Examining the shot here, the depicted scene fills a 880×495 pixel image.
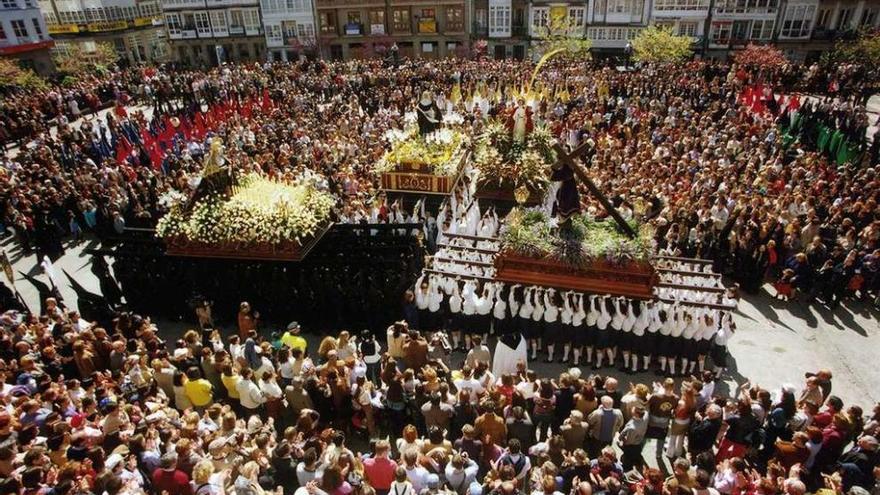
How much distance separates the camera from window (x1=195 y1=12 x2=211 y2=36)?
2064 inches

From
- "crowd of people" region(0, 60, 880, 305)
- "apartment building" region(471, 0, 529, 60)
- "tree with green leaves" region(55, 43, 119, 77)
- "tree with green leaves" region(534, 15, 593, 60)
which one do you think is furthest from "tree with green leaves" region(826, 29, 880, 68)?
"tree with green leaves" region(55, 43, 119, 77)

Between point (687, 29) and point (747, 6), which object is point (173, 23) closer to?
point (687, 29)

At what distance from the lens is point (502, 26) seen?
46.5 m

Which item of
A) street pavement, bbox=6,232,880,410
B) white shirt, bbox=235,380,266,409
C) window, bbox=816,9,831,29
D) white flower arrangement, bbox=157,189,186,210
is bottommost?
street pavement, bbox=6,232,880,410

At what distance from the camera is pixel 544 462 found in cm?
647

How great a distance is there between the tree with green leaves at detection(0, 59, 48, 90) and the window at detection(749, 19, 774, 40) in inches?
2025

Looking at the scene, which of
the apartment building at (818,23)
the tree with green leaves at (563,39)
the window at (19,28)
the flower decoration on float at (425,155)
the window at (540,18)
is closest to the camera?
the flower decoration on float at (425,155)

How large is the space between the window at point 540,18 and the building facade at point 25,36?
3924cm

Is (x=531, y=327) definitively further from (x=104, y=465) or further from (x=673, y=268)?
(x=104, y=465)

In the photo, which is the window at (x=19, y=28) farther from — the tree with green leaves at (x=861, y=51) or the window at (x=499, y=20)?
the tree with green leaves at (x=861, y=51)

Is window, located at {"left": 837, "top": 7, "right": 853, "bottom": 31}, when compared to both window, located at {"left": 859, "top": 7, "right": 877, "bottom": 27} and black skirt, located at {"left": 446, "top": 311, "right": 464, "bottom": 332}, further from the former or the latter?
black skirt, located at {"left": 446, "top": 311, "right": 464, "bottom": 332}

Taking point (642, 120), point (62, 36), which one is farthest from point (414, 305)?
point (62, 36)

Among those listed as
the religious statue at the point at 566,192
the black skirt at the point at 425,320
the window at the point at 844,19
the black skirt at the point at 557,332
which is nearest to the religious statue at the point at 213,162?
the black skirt at the point at 425,320

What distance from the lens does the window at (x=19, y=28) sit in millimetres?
39906
